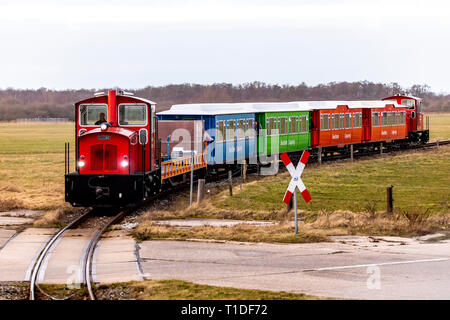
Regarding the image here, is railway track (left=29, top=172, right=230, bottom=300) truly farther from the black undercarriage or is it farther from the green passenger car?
the green passenger car

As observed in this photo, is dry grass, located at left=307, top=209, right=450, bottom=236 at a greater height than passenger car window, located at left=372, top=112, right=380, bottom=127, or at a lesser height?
lesser

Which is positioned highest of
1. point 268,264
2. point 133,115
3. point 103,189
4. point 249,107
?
point 249,107

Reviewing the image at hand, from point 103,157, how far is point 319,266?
33.2ft

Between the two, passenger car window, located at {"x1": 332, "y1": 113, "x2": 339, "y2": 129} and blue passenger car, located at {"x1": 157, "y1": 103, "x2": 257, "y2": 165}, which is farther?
passenger car window, located at {"x1": 332, "y1": 113, "x2": 339, "y2": 129}

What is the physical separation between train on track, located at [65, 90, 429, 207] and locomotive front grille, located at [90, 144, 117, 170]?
0.04 ft

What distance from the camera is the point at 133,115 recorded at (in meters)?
23.5

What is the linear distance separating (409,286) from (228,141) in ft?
73.7

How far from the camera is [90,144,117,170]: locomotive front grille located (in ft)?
74.5

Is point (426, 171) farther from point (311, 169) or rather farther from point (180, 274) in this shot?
point (180, 274)

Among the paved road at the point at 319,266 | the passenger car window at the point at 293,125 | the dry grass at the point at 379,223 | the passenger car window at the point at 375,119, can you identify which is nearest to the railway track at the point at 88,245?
the paved road at the point at 319,266

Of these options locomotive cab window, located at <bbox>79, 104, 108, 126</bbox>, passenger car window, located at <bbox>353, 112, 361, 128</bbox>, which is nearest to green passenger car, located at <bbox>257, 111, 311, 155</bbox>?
passenger car window, located at <bbox>353, 112, 361, 128</bbox>

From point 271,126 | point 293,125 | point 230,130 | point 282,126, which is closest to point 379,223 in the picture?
point 230,130

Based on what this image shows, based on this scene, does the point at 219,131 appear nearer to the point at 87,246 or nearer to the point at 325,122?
the point at 325,122
